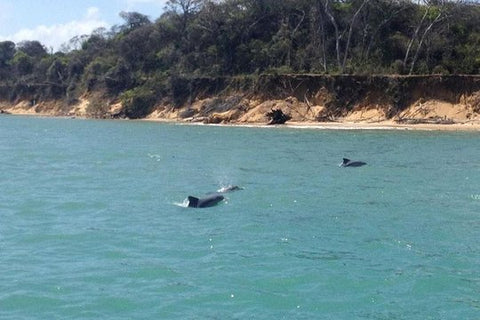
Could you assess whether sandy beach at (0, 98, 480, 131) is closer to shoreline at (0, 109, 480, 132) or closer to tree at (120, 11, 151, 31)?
shoreline at (0, 109, 480, 132)

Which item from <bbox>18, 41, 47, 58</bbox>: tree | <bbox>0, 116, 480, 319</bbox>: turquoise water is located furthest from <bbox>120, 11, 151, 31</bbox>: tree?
<bbox>0, 116, 480, 319</bbox>: turquoise water

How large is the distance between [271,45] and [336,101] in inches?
570

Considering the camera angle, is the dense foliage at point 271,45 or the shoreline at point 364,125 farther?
the dense foliage at point 271,45

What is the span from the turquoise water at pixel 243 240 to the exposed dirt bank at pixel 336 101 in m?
27.0

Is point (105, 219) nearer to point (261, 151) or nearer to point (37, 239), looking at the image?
point (37, 239)

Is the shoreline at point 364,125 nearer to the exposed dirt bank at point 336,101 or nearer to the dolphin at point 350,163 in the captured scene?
the exposed dirt bank at point 336,101

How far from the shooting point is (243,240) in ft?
52.7

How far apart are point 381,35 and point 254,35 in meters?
15.5

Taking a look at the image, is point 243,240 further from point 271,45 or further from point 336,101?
point 271,45

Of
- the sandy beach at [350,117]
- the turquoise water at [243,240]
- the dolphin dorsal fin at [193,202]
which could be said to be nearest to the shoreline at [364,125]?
the sandy beach at [350,117]

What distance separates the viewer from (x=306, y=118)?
63.9m

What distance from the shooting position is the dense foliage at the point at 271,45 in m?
66.8

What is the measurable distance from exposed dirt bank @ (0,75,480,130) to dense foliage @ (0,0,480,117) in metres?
1.90

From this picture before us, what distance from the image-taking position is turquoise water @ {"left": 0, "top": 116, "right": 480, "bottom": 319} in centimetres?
1170
